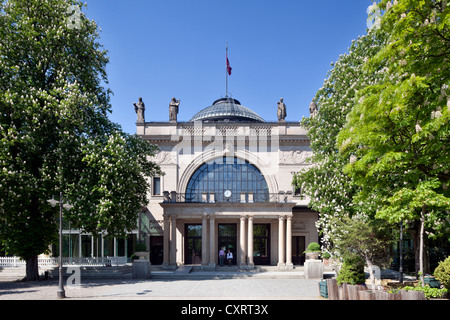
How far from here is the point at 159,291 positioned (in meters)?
19.2

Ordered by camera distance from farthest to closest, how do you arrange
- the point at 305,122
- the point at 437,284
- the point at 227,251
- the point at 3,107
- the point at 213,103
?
the point at 213,103 < the point at 227,251 < the point at 305,122 < the point at 3,107 < the point at 437,284

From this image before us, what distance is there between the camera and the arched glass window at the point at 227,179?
121 ft

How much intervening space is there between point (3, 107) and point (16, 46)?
4.10 metres

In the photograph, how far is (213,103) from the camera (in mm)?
48594

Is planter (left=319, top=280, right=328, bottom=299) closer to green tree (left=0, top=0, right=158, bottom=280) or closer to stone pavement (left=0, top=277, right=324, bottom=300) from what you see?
stone pavement (left=0, top=277, right=324, bottom=300)

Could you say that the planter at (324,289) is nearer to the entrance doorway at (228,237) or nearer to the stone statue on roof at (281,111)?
the entrance doorway at (228,237)

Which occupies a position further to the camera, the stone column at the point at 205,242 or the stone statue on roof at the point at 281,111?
the stone statue on roof at the point at 281,111

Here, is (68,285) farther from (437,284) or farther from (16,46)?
(437,284)

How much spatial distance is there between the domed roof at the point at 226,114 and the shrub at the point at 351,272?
26.0 metres

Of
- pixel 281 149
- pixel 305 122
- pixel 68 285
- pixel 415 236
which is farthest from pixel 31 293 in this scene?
pixel 281 149

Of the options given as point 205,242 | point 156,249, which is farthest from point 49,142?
point 156,249

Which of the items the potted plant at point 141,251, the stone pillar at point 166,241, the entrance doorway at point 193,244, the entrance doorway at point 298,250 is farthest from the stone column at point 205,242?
the entrance doorway at point 298,250

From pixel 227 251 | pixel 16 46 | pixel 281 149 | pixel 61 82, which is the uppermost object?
pixel 16 46

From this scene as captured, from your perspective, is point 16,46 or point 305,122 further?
point 305,122
